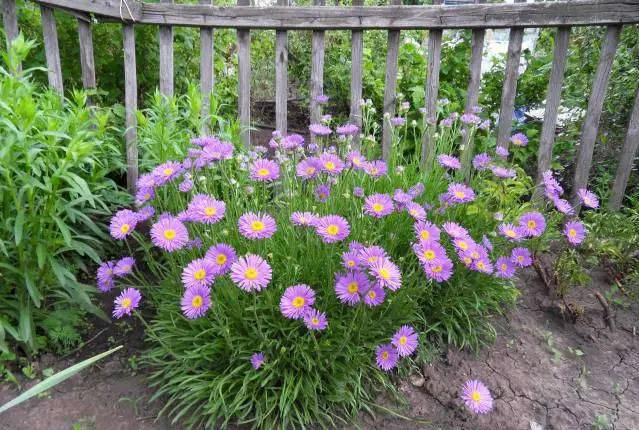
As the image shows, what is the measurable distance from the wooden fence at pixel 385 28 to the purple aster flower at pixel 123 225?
1.11 m

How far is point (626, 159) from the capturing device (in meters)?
3.27

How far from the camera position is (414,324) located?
236 cm

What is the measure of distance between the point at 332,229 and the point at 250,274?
1.14ft

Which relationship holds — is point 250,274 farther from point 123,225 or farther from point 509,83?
point 509,83

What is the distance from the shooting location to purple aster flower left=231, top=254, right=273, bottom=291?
159 cm

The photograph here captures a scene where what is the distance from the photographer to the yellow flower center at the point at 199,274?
1.67m

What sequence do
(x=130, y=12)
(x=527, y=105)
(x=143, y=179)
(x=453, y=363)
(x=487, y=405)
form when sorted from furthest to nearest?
(x=527, y=105)
(x=130, y=12)
(x=453, y=363)
(x=143, y=179)
(x=487, y=405)

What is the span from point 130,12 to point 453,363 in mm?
2696

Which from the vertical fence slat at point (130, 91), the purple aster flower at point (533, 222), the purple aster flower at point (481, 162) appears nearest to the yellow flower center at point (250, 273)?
the purple aster flower at point (533, 222)

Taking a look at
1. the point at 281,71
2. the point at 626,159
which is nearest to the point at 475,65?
the point at 626,159

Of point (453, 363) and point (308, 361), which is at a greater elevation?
point (308, 361)

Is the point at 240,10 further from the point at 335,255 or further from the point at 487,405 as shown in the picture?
the point at 487,405

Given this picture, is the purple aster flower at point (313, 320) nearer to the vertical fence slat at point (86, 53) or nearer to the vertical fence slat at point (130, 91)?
the vertical fence slat at point (130, 91)

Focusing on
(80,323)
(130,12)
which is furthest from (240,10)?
(80,323)
